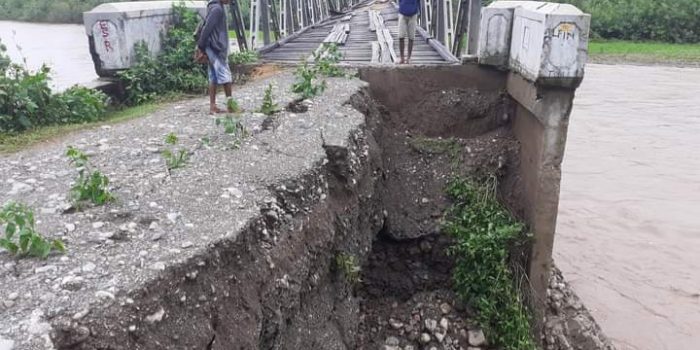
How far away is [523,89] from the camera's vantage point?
18.5ft

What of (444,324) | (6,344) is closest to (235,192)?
(6,344)

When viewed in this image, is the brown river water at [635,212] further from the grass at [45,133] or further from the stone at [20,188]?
the stone at [20,188]

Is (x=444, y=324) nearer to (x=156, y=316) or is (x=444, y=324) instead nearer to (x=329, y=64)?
(x=329, y=64)

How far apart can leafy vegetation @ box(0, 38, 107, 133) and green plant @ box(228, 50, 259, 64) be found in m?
1.60

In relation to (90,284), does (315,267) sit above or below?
below

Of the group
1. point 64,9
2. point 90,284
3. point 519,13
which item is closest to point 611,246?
point 519,13

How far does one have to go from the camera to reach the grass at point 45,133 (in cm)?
498

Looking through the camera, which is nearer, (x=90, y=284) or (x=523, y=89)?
(x=90, y=284)

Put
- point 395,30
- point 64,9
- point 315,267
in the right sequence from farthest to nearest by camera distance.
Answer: point 64,9 < point 395,30 < point 315,267

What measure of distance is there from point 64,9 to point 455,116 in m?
31.3

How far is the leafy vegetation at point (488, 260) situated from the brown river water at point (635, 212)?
1864 millimetres

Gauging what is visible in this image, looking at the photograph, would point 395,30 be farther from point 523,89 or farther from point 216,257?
point 216,257

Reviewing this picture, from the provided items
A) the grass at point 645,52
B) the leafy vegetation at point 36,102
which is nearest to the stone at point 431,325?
the leafy vegetation at point 36,102

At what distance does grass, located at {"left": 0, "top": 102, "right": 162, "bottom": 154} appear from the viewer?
498 centimetres
